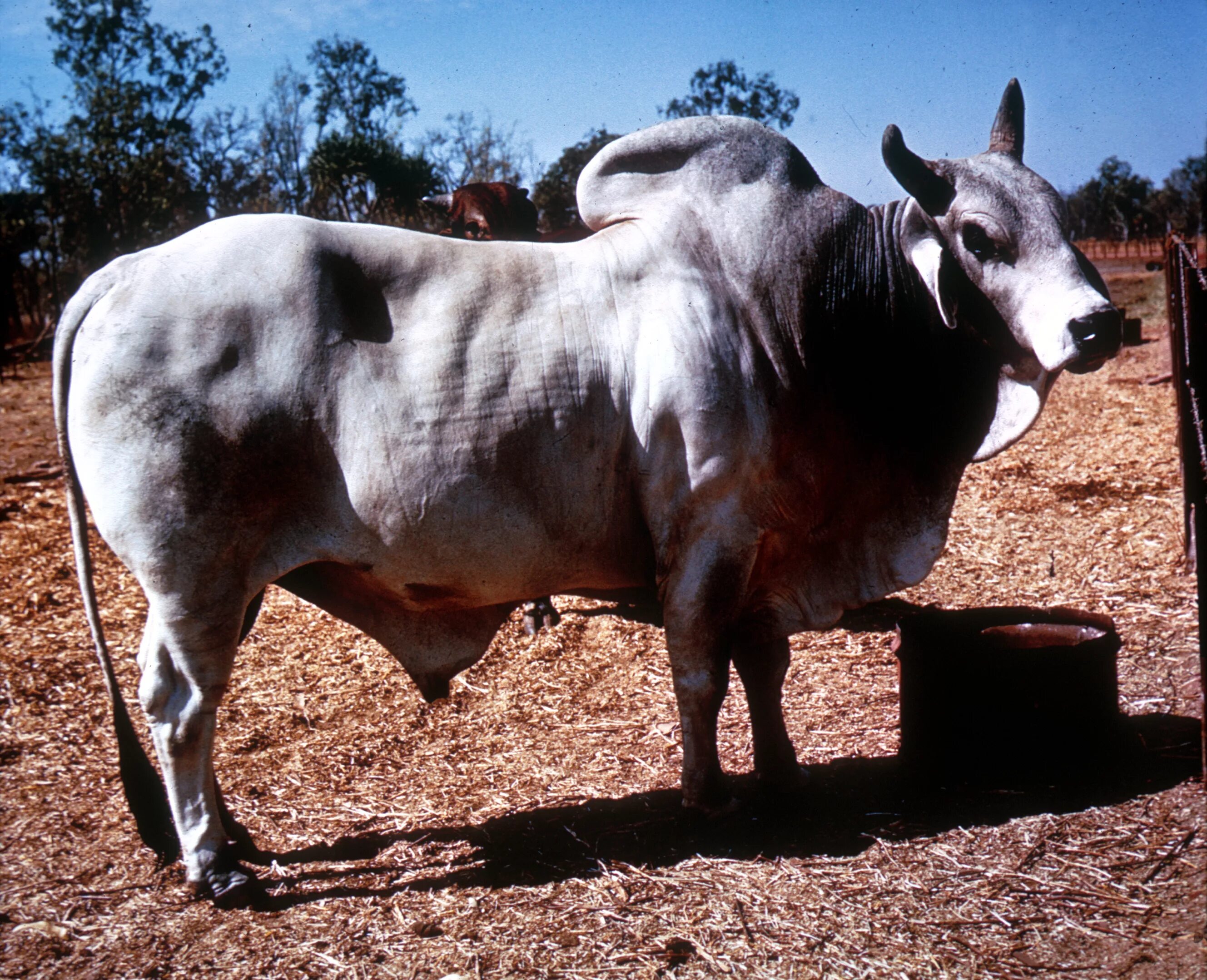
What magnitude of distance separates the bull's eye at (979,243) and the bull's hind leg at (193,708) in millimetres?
2741

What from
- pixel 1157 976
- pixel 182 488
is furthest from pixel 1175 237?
pixel 182 488

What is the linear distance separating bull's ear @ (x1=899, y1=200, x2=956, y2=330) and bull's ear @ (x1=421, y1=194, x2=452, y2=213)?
11.8ft

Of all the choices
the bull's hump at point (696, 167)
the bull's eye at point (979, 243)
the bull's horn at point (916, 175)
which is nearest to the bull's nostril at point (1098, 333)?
the bull's eye at point (979, 243)

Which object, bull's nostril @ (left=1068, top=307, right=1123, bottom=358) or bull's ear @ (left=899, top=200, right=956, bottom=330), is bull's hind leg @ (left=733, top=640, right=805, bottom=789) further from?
bull's nostril @ (left=1068, top=307, right=1123, bottom=358)

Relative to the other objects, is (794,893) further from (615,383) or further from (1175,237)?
(1175,237)

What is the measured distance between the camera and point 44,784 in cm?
450

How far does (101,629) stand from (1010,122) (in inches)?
146

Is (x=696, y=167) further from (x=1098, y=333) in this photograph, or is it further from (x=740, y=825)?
(x=740, y=825)

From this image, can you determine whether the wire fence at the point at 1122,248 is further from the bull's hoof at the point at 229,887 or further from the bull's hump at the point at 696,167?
the bull's hoof at the point at 229,887

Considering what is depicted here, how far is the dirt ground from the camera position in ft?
10.2

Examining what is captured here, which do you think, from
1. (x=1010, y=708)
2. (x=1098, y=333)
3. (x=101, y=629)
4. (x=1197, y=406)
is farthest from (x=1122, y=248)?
(x=101, y=629)

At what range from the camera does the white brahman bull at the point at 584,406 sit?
129 inches

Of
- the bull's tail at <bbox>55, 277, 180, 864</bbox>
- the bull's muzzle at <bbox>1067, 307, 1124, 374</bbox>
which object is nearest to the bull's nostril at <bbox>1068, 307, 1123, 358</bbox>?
the bull's muzzle at <bbox>1067, 307, 1124, 374</bbox>

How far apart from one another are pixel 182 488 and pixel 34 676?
3.23 metres
